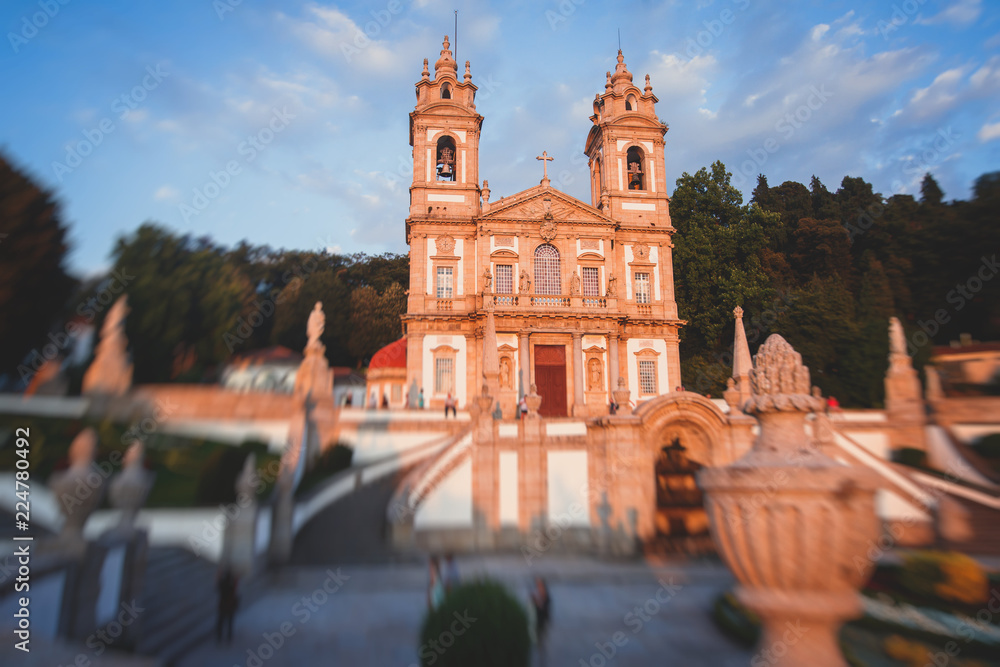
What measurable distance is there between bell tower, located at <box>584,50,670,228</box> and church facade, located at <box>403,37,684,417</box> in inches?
2.7

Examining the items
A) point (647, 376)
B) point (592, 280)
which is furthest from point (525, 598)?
point (592, 280)

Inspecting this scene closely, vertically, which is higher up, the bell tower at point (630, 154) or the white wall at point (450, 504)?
the bell tower at point (630, 154)

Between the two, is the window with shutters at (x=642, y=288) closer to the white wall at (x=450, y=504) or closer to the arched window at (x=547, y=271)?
the arched window at (x=547, y=271)

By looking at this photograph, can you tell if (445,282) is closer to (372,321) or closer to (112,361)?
(372,321)

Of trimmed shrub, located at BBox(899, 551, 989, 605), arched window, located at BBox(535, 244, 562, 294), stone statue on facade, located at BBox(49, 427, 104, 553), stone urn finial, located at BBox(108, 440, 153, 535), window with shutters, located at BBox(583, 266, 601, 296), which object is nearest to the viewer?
stone statue on facade, located at BBox(49, 427, 104, 553)

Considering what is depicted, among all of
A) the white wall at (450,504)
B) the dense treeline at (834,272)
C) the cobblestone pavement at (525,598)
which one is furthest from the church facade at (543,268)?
the cobblestone pavement at (525,598)

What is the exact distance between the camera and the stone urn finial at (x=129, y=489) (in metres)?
7.87

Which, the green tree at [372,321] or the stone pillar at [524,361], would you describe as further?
the green tree at [372,321]

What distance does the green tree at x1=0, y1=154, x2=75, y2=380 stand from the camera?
6.56m

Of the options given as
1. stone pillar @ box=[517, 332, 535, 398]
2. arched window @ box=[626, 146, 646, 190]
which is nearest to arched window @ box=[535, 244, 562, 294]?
stone pillar @ box=[517, 332, 535, 398]

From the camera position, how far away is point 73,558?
23.0 feet

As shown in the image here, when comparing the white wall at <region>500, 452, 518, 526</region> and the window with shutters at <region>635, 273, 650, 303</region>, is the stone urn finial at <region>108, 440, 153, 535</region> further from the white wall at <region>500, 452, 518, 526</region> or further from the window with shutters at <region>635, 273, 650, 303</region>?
the window with shutters at <region>635, 273, 650, 303</region>

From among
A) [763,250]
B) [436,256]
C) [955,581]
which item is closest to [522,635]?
[955,581]

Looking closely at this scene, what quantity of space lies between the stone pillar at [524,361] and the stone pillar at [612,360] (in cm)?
397
